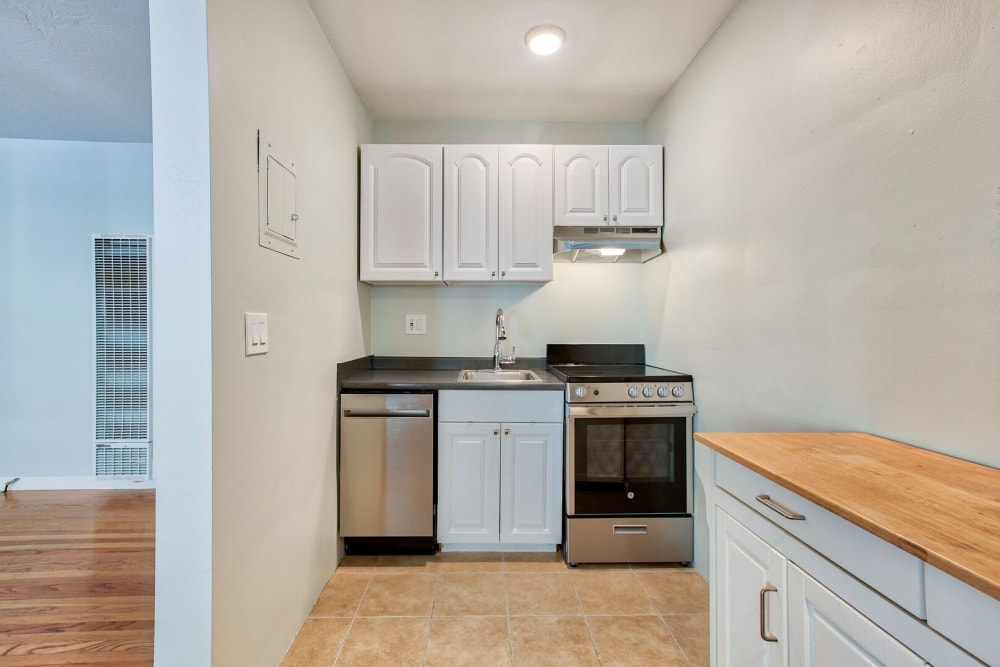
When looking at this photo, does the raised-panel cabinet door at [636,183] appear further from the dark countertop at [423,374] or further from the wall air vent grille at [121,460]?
the wall air vent grille at [121,460]

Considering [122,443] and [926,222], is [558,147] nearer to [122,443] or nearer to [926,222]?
[926,222]

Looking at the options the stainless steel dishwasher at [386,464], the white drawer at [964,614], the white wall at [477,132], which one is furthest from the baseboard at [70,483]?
the white drawer at [964,614]

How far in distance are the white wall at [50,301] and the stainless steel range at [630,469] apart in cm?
341

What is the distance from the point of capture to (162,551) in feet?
3.36

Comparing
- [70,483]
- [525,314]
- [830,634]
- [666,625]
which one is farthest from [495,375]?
[70,483]

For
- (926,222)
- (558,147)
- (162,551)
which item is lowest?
(162,551)

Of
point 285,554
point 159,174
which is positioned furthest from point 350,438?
point 159,174

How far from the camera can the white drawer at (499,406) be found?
211 cm

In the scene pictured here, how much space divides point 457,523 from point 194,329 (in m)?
1.57

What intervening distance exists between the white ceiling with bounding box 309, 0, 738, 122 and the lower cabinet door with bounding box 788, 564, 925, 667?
203 cm

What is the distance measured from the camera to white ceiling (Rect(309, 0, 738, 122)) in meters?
1.69

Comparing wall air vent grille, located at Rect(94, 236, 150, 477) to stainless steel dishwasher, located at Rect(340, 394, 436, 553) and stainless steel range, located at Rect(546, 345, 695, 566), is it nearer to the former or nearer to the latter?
stainless steel dishwasher, located at Rect(340, 394, 436, 553)

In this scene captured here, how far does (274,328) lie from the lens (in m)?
1.39

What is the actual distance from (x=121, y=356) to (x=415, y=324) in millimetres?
2195
